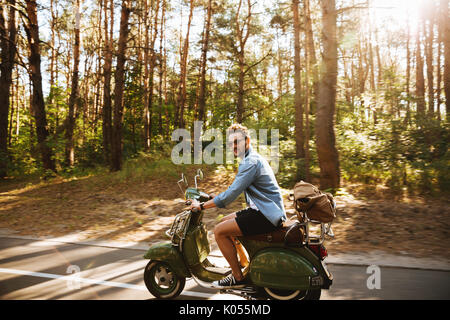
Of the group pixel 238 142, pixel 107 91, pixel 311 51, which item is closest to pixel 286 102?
pixel 311 51

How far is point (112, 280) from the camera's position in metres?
4.21

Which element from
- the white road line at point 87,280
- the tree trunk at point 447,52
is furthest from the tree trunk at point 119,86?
the tree trunk at point 447,52

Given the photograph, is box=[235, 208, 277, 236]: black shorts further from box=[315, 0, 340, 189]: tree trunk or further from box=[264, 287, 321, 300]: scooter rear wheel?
box=[315, 0, 340, 189]: tree trunk

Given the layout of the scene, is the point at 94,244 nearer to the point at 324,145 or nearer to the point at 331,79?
the point at 324,145

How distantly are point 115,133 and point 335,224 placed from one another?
11500 millimetres

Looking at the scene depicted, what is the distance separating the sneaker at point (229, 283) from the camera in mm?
3487

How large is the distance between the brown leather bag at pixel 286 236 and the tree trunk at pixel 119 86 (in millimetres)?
12535

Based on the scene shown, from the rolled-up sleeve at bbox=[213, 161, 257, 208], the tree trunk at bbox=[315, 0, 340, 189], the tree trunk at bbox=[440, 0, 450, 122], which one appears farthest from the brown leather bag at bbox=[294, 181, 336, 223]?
the tree trunk at bbox=[440, 0, 450, 122]

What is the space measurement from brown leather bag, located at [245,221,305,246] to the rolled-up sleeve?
0.54 m

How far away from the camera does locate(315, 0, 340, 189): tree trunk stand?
9.39 m

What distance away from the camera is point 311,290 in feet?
10.8

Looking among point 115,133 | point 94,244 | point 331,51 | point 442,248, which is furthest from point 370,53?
point 94,244

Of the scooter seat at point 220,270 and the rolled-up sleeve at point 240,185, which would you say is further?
the scooter seat at point 220,270

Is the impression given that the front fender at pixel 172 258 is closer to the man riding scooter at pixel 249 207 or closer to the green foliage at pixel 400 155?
the man riding scooter at pixel 249 207
